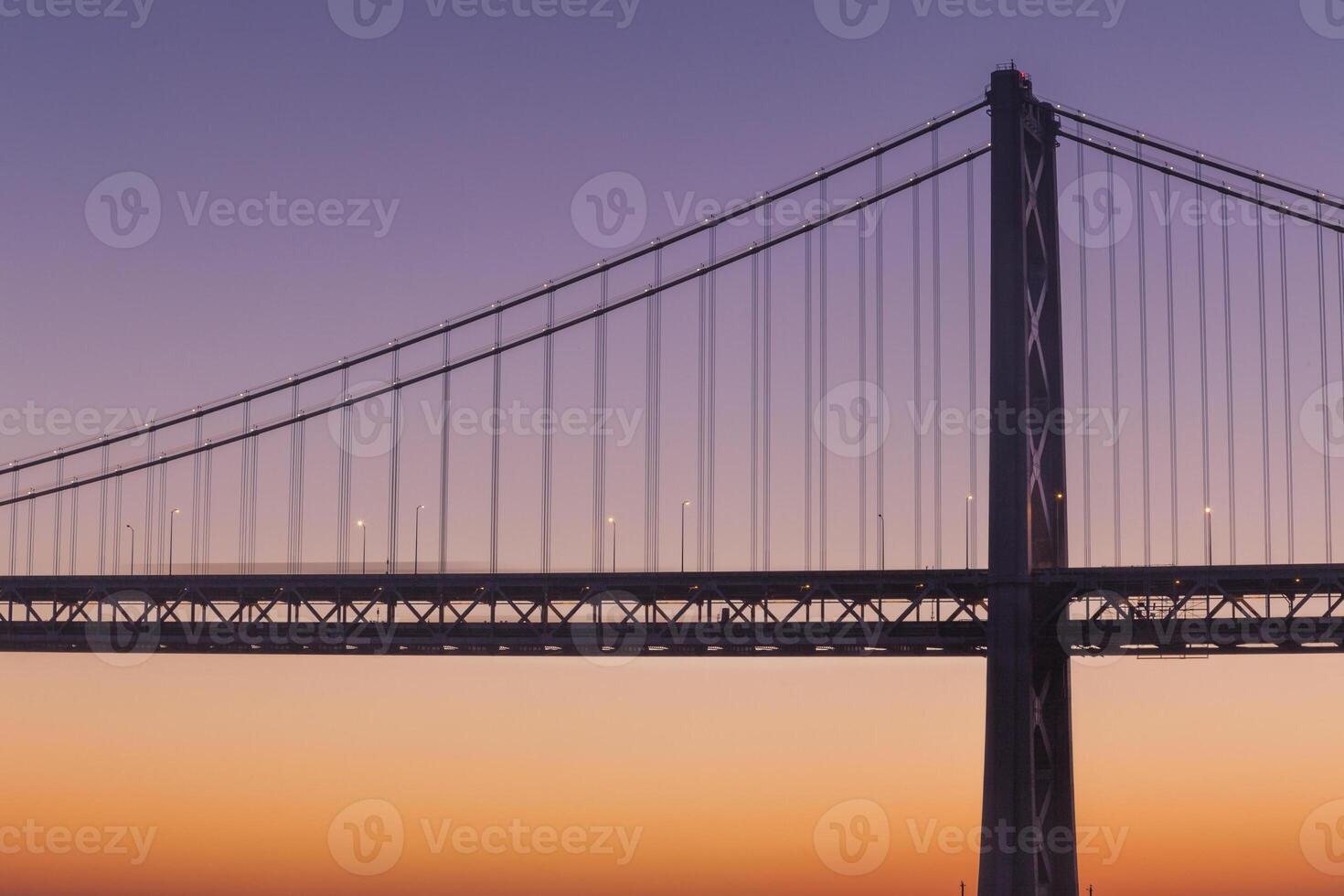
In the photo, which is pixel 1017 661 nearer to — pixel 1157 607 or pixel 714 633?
pixel 1157 607

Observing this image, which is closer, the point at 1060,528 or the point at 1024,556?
the point at 1024,556

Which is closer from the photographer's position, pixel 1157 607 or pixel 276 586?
pixel 1157 607

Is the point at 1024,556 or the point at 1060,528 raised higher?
the point at 1060,528

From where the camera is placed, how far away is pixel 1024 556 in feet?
174

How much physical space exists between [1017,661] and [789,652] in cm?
796

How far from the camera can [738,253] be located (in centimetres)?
6781

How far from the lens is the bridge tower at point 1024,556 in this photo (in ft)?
172

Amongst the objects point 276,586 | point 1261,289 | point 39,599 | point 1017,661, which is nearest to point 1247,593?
point 1017,661

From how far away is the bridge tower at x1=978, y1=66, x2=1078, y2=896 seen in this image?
172 feet

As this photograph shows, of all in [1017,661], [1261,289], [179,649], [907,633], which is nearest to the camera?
[1017,661]

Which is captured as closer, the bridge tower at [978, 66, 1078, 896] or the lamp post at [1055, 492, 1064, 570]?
the bridge tower at [978, 66, 1078, 896]

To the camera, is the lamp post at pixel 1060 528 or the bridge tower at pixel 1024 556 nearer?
the bridge tower at pixel 1024 556

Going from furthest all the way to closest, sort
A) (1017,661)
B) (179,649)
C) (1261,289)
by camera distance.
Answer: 1. (179,649)
2. (1261,289)
3. (1017,661)

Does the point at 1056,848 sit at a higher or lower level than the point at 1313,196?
lower
